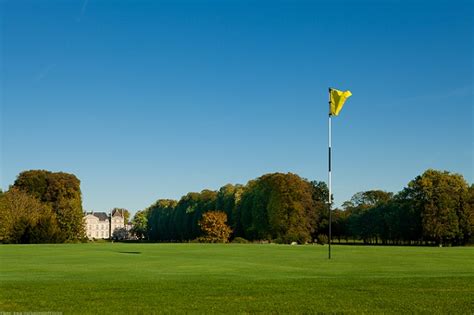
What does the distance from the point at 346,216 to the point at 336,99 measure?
10040 cm

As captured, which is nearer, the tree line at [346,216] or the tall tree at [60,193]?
the tree line at [346,216]

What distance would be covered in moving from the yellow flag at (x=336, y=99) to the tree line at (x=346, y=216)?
2267 inches

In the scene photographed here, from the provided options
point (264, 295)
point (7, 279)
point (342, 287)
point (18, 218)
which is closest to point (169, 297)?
point (264, 295)

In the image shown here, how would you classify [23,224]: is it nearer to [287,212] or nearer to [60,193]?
[60,193]

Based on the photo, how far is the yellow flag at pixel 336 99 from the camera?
117 ft

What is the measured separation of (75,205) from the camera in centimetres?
9500

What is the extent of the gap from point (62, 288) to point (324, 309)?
28.0 feet

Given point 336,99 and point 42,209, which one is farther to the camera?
point 42,209

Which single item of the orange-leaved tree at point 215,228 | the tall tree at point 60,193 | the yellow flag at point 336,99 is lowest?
the orange-leaved tree at point 215,228

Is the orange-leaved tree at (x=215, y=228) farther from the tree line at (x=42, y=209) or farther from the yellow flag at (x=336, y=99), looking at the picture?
the yellow flag at (x=336, y=99)

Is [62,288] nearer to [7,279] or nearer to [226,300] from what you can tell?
[7,279]

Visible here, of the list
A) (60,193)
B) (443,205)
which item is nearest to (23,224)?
(60,193)

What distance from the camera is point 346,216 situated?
133m

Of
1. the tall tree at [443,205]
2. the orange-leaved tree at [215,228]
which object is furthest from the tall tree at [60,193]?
the tall tree at [443,205]
